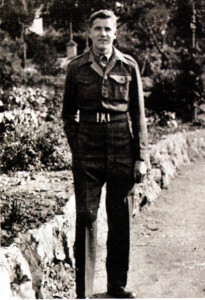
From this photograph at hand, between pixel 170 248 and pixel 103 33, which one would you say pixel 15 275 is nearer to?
pixel 103 33

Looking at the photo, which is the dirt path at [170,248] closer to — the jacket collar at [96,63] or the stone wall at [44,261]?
the stone wall at [44,261]

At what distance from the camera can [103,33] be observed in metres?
3.12

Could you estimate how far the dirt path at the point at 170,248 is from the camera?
364 centimetres

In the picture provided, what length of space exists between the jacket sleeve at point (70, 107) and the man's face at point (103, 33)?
26 cm

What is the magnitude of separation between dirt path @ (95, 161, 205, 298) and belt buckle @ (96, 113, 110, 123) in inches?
45.5

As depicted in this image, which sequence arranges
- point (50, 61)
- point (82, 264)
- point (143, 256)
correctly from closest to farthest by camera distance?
1. point (82, 264)
2. point (143, 256)
3. point (50, 61)

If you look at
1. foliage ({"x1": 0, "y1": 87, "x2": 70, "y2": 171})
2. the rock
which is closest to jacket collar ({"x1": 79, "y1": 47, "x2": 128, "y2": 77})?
the rock

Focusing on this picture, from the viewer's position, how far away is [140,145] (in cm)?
331

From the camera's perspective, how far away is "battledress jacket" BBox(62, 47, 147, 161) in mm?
3258

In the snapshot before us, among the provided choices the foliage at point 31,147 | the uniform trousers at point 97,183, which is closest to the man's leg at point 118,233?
the uniform trousers at point 97,183

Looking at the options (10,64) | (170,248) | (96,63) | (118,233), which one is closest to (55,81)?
(10,64)

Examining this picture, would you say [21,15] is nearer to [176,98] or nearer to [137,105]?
[176,98]

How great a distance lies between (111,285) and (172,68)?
1112cm

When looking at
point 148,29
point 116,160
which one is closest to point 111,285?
point 116,160
